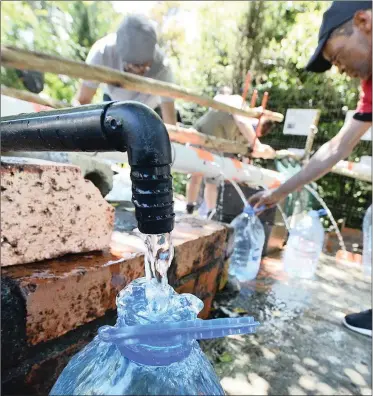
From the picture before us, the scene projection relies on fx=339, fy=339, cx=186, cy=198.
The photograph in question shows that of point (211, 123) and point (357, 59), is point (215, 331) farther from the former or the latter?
point (211, 123)

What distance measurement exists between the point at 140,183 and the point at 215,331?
0.25 m

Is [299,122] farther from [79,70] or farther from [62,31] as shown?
[62,31]

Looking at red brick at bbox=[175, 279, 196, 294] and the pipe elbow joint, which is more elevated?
the pipe elbow joint

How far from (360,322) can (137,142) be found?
2285 mm

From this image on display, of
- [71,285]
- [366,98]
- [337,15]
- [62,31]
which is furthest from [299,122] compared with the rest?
[62,31]

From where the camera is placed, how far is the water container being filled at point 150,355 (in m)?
0.45

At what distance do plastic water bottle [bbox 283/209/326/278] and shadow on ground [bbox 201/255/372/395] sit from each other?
0.79m

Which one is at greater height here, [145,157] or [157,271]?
[145,157]

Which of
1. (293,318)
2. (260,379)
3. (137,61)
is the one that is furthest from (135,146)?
(137,61)

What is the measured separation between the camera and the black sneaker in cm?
219

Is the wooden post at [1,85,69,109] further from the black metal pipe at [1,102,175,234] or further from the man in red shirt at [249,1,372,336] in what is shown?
the black metal pipe at [1,102,175,234]

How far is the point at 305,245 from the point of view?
4109 millimetres

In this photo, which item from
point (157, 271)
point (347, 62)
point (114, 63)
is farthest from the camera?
point (114, 63)

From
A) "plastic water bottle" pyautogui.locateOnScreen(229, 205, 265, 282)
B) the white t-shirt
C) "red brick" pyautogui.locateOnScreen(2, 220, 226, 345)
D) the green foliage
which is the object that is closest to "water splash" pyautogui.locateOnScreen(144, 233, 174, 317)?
"red brick" pyautogui.locateOnScreen(2, 220, 226, 345)
